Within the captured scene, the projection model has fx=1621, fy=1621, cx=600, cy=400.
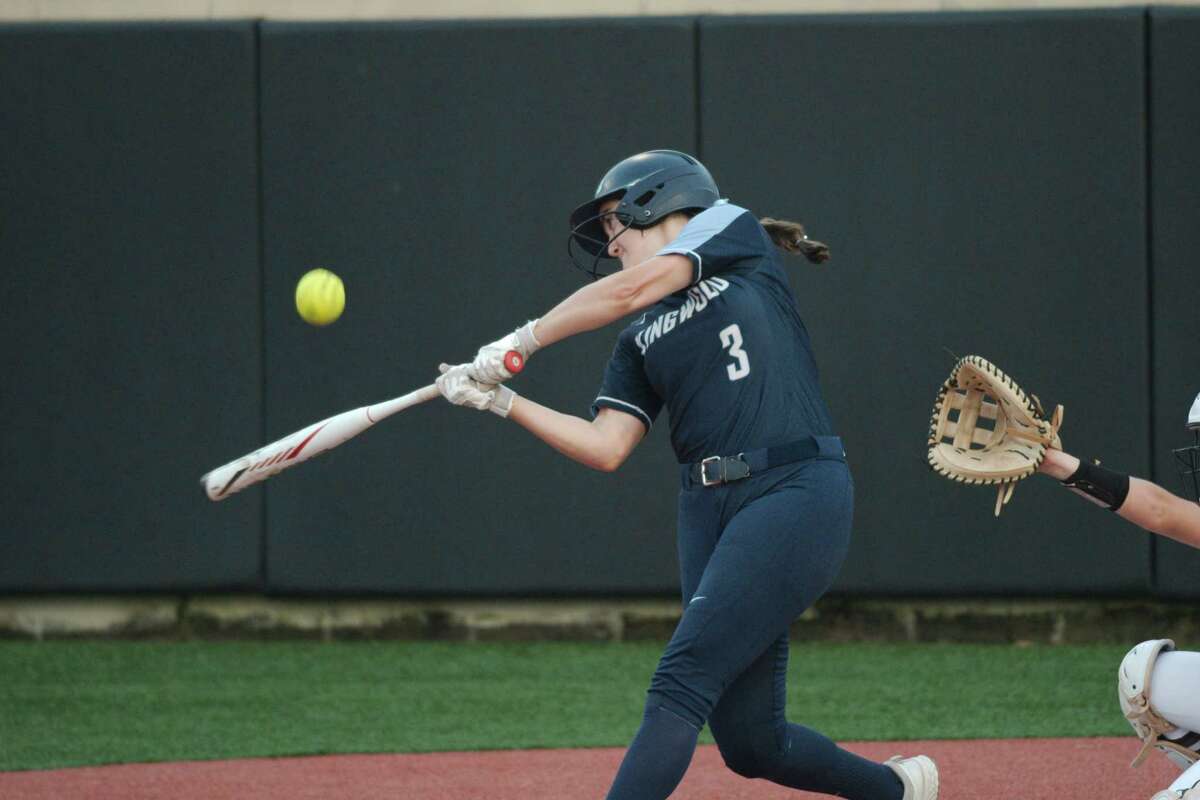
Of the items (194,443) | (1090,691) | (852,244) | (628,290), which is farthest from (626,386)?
(194,443)

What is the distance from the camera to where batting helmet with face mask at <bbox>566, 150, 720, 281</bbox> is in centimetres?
419

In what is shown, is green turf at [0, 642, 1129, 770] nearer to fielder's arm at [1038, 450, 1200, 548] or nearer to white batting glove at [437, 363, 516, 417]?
fielder's arm at [1038, 450, 1200, 548]

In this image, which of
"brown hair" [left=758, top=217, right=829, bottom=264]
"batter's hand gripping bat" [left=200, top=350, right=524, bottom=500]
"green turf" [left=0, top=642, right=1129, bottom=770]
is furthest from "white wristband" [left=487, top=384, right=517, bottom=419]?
"green turf" [left=0, top=642, right=1129, bottom=770]

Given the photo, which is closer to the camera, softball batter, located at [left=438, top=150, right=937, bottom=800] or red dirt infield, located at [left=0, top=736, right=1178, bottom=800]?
softball batter, located at [left=438, top=150, right=937, bottom=800]

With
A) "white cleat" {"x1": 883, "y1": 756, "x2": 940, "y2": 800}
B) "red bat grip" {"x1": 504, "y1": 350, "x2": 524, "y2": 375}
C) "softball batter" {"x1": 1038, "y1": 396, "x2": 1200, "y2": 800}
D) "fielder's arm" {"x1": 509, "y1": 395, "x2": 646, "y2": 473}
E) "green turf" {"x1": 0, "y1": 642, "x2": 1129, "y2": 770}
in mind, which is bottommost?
"green turf" {"x1": 0, "y1": 642, "x2": 1129, "y2": 770}

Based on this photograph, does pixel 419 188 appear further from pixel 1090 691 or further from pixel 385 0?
pixel 1090 691

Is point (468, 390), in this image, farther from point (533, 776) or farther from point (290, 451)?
point (533, 776)

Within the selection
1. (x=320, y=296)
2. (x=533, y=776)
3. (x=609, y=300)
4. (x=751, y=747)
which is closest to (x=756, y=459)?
(x=609, y=300)

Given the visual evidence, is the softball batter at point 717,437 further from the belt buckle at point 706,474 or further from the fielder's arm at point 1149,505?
the fielder's arm at point 1149,505

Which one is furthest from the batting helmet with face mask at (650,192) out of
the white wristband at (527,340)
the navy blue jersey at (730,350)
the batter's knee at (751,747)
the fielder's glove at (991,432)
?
the batter's knee at (751,747)

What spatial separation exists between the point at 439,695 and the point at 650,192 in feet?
12.0

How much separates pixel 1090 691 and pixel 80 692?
4.50 meters

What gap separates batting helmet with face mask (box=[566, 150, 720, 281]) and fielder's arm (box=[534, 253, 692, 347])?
32 centimetres

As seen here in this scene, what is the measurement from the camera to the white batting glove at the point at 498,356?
12.4 feet
